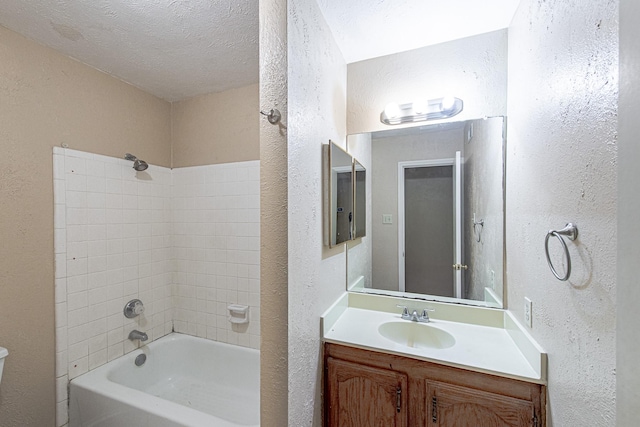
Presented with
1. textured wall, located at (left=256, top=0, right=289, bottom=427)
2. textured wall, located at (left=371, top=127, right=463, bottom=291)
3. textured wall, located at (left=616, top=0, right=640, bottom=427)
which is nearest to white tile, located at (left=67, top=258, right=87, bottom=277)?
textured wall, located at (left=256, top=0, right=289, bottom=427)

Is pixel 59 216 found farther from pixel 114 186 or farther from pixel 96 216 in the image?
pixel 114 186

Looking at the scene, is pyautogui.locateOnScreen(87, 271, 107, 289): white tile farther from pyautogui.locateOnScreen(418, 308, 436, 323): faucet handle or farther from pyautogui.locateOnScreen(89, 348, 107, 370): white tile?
pyautogui.locateOnScreen(418, 308, 436, 323): faucet handle

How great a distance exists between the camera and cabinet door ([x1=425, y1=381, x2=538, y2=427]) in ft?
3.50

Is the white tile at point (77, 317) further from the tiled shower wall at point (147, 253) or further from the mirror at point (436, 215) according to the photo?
the mirror at point (436, 215)

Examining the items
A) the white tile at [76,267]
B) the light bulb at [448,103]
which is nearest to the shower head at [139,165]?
the white tile at [76,267]

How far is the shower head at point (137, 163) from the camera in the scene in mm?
1954

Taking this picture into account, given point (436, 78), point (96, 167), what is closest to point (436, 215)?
point (436, 78)

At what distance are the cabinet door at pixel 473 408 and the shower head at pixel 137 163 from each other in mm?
2312

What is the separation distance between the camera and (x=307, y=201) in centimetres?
122

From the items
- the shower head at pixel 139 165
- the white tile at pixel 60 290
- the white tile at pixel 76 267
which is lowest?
the white tile at pixel 60 290

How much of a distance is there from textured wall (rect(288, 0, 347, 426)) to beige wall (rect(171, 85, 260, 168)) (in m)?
0.81

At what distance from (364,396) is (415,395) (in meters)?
0.24

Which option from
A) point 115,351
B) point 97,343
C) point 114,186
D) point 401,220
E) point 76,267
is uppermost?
point 114,186

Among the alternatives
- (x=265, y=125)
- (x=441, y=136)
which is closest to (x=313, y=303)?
(x=265, y=125)
